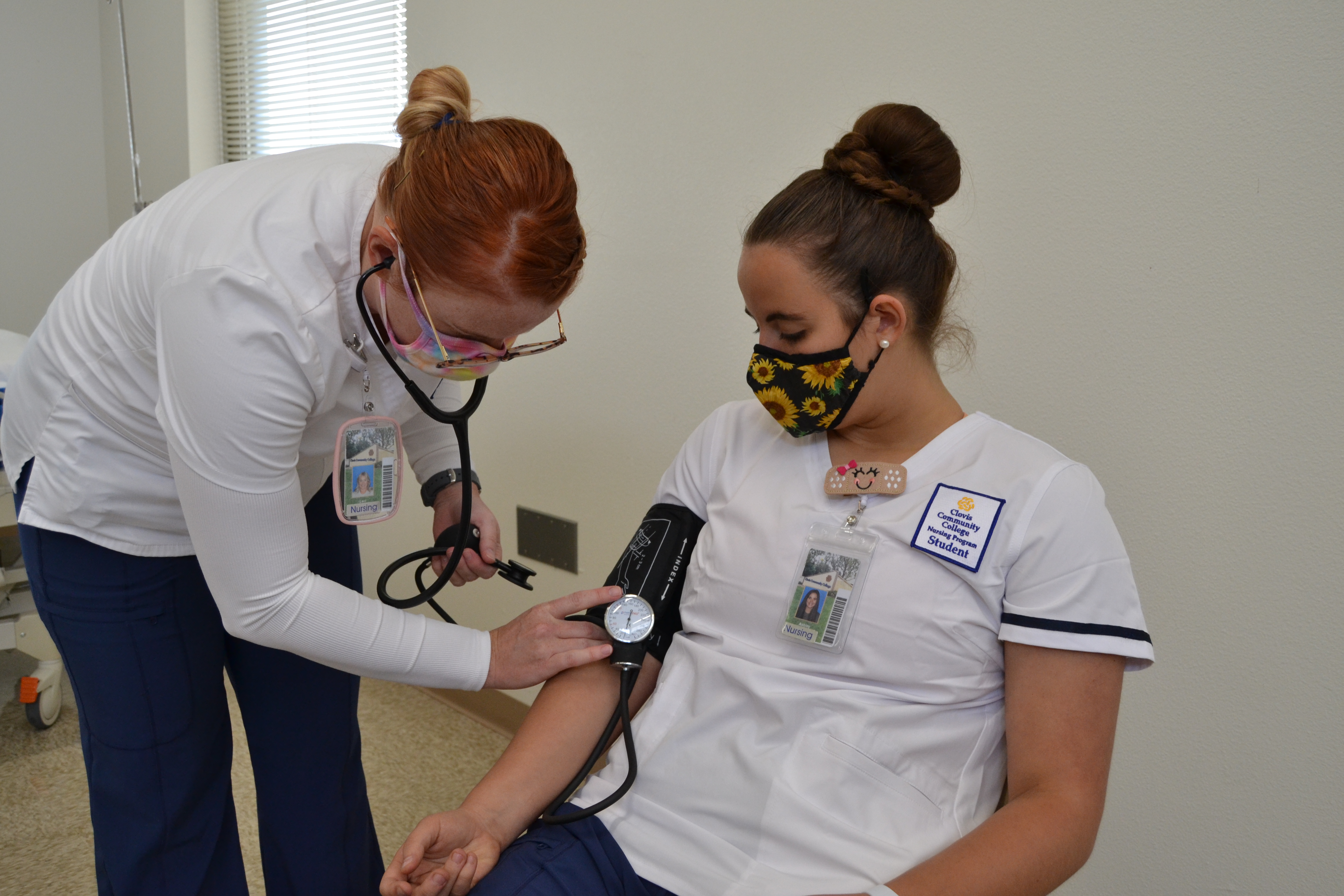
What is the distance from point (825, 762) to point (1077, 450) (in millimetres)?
713

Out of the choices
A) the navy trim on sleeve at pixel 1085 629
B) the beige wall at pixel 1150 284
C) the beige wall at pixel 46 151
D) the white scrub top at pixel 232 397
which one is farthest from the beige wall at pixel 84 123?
the navy trim on sleeve at pixel 1085 629

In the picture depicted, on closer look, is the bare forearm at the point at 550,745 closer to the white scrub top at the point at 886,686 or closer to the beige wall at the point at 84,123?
the white scrub top at the point at 886,686

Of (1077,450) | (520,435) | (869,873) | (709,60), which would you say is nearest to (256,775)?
(869,873)

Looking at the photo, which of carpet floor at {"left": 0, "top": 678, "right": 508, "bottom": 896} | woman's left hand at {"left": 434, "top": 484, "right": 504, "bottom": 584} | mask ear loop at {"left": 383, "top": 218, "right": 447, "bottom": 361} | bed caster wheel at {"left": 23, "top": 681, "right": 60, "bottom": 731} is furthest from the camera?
bed caster wheel at {"left": 23, "top": 681, "right": 60, "bottom": 731}

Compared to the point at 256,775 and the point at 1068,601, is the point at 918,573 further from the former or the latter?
the point at 256,775

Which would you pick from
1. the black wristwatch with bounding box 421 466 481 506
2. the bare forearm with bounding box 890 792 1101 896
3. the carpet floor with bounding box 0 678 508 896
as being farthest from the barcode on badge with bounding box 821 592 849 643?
the carpet floor with bounding box 0 678 508 896

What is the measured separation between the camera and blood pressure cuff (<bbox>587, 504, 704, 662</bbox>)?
1169mm

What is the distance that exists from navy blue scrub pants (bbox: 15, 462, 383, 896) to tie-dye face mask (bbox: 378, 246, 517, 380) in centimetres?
42

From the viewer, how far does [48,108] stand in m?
3.55

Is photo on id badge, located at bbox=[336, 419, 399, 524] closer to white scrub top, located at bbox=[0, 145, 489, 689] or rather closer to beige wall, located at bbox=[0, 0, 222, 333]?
white scrub top, located at bbox=[0, 145, 489, 689]

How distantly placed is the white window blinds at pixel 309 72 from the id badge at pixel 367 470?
1.87 metres

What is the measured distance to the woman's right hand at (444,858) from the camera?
0.90 metres

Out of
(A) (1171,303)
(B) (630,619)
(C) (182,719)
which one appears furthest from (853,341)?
(C) (182,719)

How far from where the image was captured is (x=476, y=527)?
4.45 ft
